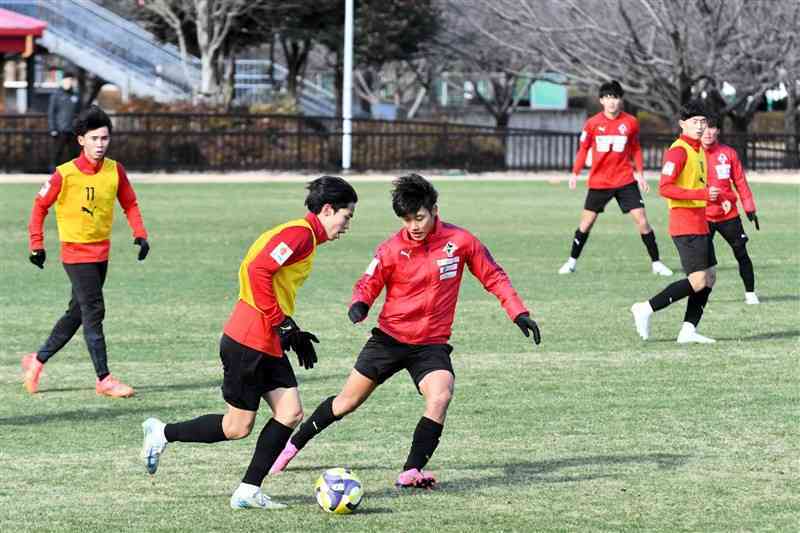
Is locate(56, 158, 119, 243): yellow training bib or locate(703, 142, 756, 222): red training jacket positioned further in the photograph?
locate(703, 142, 756, 222): red training jacket

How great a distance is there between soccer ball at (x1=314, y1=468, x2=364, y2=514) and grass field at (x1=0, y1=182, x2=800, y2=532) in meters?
0.06

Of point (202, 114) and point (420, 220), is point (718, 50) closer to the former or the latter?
point (202, 114)

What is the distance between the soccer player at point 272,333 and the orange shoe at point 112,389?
299 cm

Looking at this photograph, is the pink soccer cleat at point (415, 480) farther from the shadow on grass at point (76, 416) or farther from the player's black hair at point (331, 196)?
the shadow on grass at point (76, 416)

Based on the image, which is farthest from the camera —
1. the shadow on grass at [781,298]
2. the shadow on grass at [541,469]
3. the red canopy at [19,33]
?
the red canopy at [19,33]

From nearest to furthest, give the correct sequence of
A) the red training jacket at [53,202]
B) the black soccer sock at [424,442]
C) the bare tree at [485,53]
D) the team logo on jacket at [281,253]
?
the team logo on jacket at [281,253] < the black soccer sock at [424,442] < the red training jacket at [53,202] < the bare tree at [485,53]

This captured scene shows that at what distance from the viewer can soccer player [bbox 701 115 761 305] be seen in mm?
13117

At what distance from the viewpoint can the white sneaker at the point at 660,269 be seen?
1726 centimetres

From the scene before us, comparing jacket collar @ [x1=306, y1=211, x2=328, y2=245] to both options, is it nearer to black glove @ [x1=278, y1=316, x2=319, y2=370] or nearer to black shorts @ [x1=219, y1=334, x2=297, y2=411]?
black glove @ [x1=278, y1=316, x2=319, y2=370]

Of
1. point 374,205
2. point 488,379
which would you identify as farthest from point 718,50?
point 488,379

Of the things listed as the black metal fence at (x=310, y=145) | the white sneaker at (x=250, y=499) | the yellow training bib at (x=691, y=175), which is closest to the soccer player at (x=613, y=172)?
the yellow training bib at (x=691, y=175)

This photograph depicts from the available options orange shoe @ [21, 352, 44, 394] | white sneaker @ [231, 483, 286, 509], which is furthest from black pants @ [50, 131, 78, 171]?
white sneaker @ [231, 483, 286, 509]

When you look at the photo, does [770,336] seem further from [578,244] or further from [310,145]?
[310,145]

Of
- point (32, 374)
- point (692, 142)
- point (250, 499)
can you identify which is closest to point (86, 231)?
point (32, 374)
